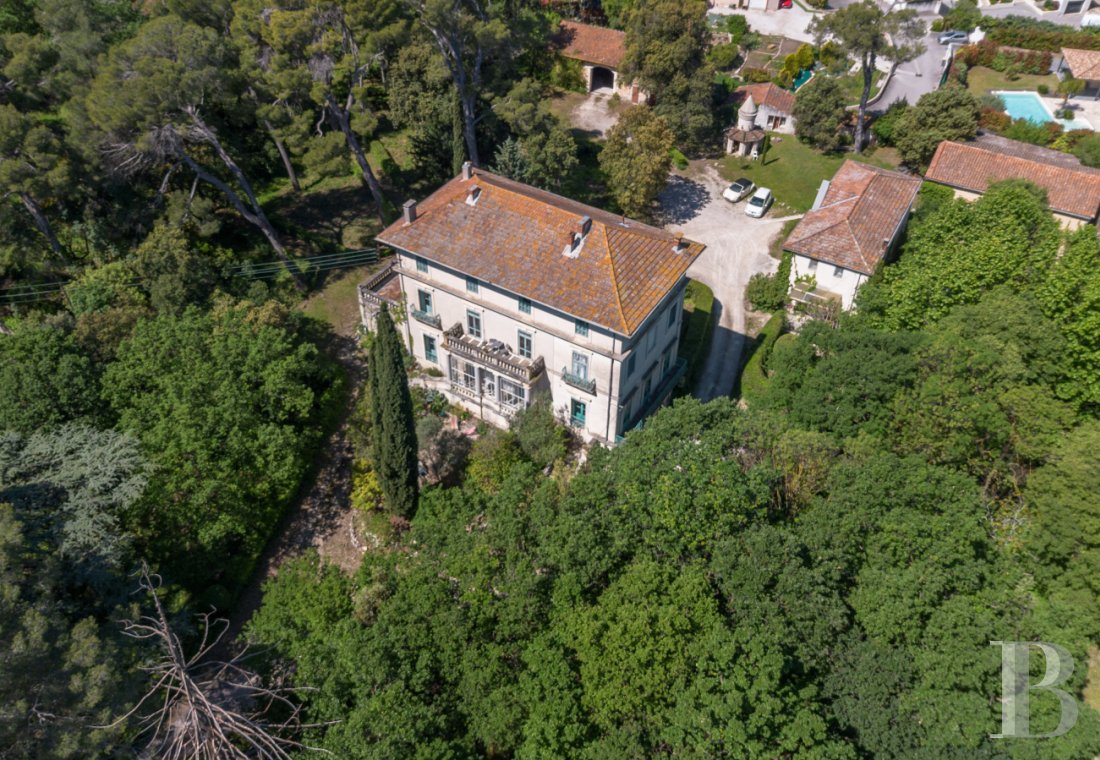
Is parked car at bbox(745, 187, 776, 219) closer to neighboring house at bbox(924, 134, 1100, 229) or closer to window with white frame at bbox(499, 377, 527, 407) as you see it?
neighboring house at bbox(924, 134, 1100, 229)

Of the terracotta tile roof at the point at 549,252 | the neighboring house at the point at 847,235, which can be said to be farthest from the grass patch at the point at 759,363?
the terracotta tile roof at the point at 549,252

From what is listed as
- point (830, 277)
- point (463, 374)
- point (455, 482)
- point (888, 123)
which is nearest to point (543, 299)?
point (463, 374)

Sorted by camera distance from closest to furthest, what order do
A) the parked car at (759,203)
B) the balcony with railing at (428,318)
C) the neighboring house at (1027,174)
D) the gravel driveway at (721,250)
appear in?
the balcony with railing at (428,318) < the gravel driveway at (721,250) < the neighboring house at (1027,174) < the parked car at (759,203)

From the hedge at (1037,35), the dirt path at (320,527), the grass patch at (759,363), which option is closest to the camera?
the dirt path at (320,527)

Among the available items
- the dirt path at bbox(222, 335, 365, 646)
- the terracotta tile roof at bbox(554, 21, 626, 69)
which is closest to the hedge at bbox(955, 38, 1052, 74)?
the terracotta tile roof at bbox(554, 21, 626, 69)

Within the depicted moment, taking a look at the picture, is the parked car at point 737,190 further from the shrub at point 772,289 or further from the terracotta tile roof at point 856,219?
the shrub at point 772,289

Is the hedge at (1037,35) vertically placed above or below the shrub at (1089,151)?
above

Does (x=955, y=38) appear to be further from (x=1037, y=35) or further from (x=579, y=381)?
(x=579, y=381)
